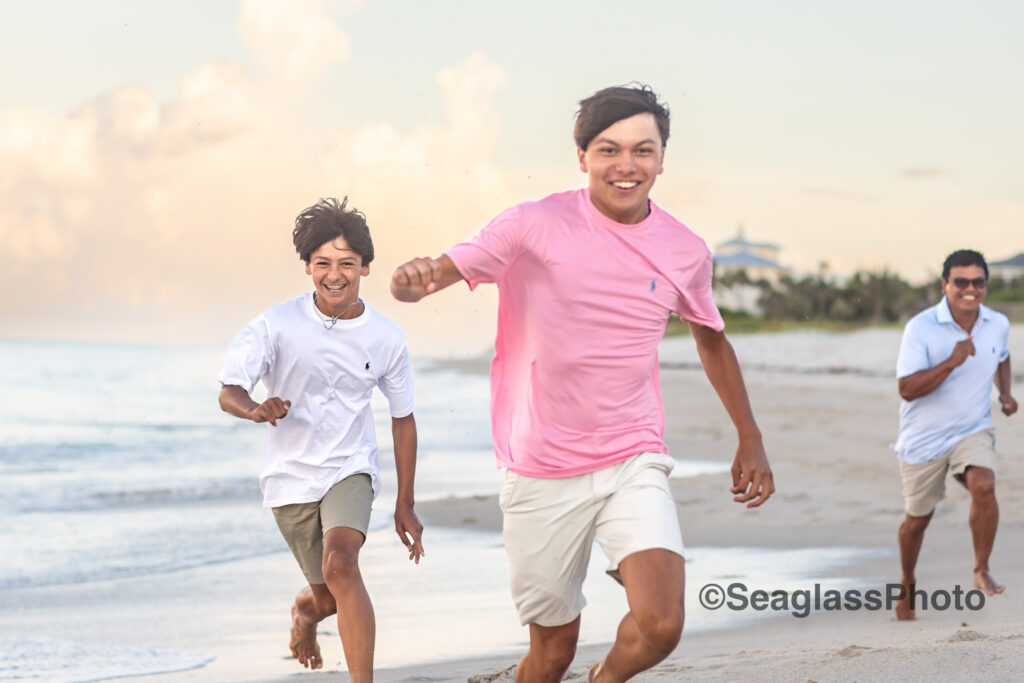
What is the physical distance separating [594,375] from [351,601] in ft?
4.77

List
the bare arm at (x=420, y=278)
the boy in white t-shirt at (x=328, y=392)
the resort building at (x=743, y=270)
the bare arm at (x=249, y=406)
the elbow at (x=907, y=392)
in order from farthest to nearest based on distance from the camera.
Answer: the resort building at (x=743, y=270)
the elbow at (x=907, y=392)
the boy in white t-shirt at (x=328, y=392)
the bare arm at (x=249, y=406)
the bare arm at (x=420, y=278)

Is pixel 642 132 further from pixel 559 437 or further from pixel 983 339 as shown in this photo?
pixel 983 339

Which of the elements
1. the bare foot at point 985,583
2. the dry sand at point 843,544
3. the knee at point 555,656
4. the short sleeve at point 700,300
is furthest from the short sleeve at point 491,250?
the bare foot at point 985,583

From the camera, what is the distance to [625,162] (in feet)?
12.6

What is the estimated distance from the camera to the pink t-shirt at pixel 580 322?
149 inches

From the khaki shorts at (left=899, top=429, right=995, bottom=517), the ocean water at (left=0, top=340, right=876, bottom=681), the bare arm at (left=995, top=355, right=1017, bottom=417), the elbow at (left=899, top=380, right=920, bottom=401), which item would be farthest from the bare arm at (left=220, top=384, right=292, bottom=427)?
the bare arm at (left=995, top=355, right=1017, bottom=417)

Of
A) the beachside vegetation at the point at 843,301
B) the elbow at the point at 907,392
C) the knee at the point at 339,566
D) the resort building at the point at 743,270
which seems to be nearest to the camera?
the knee at the point at 339,566

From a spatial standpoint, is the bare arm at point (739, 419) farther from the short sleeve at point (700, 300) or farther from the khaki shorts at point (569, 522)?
the khaki shorts at point (569, 522)

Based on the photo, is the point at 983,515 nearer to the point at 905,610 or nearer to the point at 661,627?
the point at 905,610

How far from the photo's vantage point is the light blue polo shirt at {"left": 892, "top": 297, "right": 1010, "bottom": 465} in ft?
22.4

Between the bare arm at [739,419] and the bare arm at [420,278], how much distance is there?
946 mm

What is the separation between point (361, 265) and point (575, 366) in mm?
1487

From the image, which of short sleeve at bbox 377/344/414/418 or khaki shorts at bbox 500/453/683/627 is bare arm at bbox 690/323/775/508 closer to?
khaki shorts at bbox 500/453/683/627

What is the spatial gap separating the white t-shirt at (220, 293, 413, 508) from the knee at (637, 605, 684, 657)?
5.38 ft
